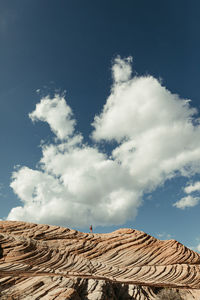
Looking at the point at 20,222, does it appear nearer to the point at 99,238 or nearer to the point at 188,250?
the point at 99,238

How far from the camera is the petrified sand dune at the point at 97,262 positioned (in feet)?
83.3

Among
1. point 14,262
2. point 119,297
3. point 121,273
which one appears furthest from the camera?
point 121,273

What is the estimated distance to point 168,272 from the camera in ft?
122

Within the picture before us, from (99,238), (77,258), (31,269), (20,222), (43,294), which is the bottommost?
(43,294)

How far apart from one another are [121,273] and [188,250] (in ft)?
48.5

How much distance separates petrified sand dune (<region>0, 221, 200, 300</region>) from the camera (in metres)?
25.4

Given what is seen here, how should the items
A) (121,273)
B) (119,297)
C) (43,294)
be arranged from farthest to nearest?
(121,273) → (119,297) → (43,294)

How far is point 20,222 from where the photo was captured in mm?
43938

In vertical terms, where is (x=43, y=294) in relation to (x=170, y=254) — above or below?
below

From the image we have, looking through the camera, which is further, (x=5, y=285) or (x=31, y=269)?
(x=31, y=269)

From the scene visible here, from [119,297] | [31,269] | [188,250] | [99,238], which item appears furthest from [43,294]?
[188,250]

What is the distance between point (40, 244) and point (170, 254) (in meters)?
21.7

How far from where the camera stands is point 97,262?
3712 centimetres

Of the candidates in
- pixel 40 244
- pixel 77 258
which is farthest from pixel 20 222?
pixel 77 258
